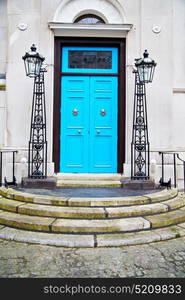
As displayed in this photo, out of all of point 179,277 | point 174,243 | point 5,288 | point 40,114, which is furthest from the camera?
point 40,114

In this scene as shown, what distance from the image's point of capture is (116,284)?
2369mm

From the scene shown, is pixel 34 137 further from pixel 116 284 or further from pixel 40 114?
pixel 116 284

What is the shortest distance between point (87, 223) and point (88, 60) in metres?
4.23

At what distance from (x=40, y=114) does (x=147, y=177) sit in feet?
9.70

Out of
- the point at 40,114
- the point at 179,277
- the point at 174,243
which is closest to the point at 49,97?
the point at 40,114

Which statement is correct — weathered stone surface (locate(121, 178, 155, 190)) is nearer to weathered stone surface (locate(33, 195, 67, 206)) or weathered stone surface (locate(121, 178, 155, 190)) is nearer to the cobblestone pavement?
weathered stone surface (locate(33, 195, 67, 206))

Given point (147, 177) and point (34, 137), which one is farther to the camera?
point (34, 137)

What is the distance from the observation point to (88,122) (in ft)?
20.0

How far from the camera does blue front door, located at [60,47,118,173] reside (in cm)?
609

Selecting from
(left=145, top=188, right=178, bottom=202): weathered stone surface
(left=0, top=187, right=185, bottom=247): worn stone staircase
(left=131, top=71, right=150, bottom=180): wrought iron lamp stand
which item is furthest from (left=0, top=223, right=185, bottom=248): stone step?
(left=131, top=71, right=150, bottom=180): wrought iron lamp stand

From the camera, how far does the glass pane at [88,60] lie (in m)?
6.12

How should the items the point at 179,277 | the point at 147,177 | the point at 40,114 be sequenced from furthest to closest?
the point at 40,114
the point at 147,177
the point at 179,277

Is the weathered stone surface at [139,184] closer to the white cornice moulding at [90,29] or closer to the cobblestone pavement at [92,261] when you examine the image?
the cobblestone pavement at [92,261]

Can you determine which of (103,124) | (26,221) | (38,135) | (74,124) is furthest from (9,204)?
Answer: (103,124)
